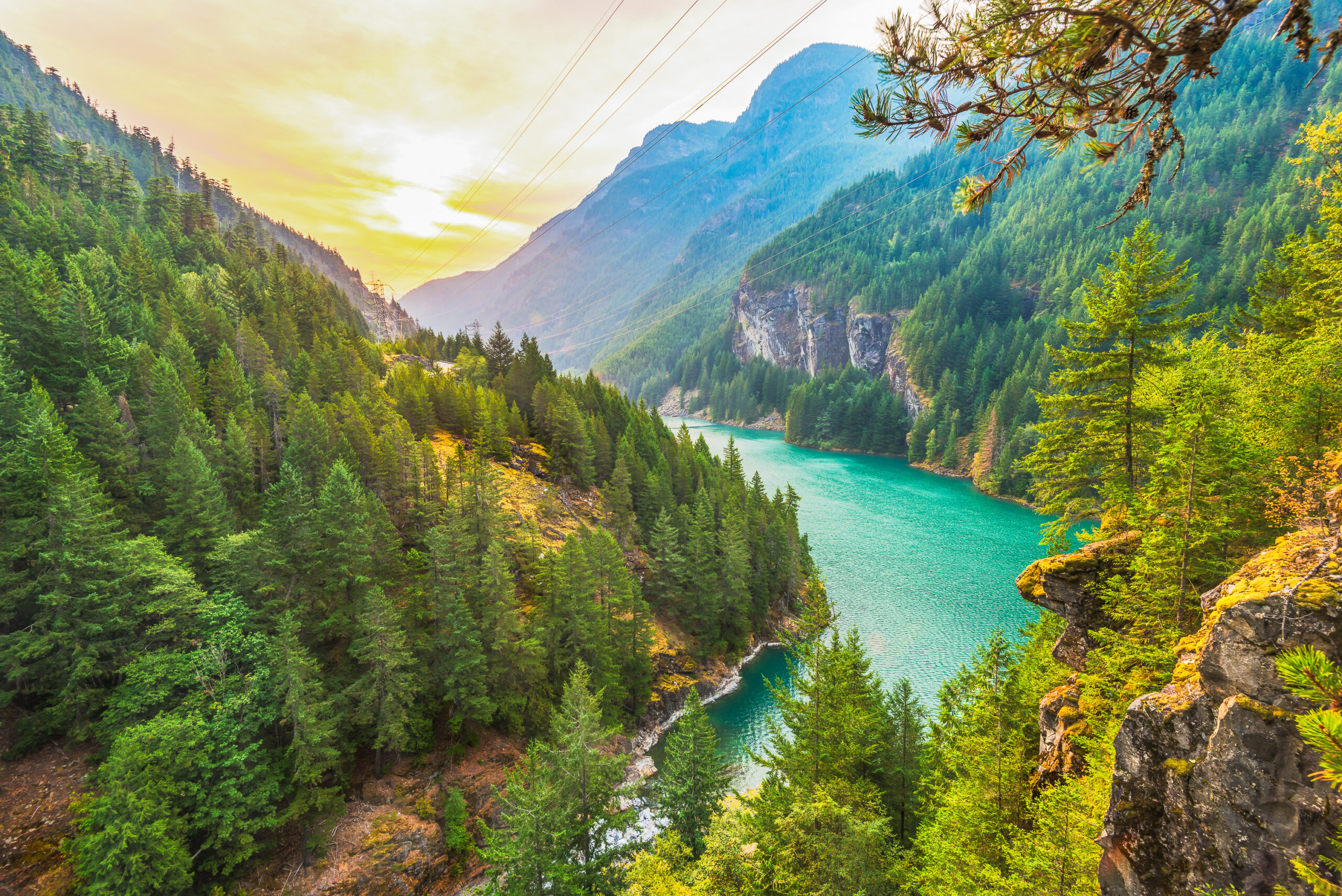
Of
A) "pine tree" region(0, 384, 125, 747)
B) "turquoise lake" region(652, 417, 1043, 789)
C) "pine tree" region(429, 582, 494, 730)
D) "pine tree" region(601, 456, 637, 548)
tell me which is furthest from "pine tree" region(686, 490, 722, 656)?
"pine tree" region(0, 384, 125, 747)

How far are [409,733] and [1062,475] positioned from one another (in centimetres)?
3088

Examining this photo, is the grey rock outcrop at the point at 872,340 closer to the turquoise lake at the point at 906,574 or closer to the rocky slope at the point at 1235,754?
the turquoise lake at the point at 906,574

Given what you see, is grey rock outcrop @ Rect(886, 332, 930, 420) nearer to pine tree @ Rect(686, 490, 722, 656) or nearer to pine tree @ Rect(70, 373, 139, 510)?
pine tree @ Rect(686, 490, 722, 656)

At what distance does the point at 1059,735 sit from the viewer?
12.8 m

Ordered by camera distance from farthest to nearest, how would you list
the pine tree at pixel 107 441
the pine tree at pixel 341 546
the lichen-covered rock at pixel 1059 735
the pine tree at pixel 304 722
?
the pine tree at pixel 341 546
the pine tree at pixel 107 441
the pine tree at pixel 304 722
the lichen-covered rock at pixel 1059 735

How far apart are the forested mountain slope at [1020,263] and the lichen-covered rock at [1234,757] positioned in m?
82.7

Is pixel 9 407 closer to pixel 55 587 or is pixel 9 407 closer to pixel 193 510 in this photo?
pixel 193 510

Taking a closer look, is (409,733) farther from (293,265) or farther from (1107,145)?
(293,265)

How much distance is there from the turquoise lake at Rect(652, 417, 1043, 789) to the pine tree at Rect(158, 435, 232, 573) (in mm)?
27212

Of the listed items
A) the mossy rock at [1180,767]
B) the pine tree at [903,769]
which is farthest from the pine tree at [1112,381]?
the pine tree at [903,769]

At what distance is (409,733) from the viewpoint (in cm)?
2667

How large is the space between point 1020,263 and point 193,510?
179 meters

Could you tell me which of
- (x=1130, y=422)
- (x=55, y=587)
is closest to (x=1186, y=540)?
(x=1130, y=422)

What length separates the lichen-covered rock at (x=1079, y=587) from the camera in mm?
13352
